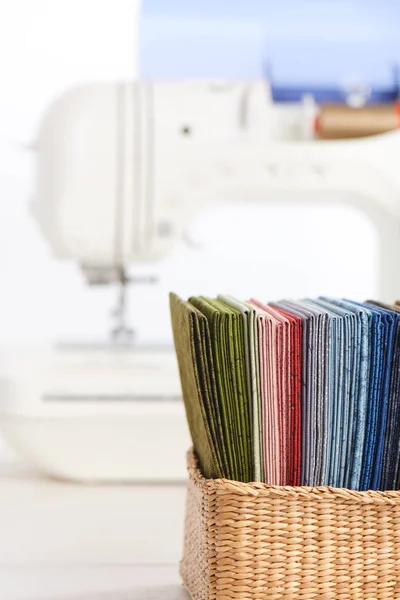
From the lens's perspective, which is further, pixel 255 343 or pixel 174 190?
pixel 174 190

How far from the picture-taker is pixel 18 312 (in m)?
2.41

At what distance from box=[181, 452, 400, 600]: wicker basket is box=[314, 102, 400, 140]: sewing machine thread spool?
85 cm

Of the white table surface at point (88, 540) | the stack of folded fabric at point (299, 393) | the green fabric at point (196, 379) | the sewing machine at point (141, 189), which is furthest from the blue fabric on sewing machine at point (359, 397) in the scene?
the sewing machine at point (141, 189)

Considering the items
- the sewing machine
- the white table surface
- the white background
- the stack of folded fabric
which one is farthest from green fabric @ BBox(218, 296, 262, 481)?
the white background

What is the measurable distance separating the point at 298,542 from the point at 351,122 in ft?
2.93

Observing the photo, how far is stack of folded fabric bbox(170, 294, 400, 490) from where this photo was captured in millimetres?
791

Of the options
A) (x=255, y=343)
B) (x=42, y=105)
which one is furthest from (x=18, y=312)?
(x=255, y=343)

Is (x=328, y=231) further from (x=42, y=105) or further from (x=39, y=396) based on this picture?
(x=39, y=396)

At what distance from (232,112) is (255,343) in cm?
81

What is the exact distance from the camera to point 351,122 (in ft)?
5.12

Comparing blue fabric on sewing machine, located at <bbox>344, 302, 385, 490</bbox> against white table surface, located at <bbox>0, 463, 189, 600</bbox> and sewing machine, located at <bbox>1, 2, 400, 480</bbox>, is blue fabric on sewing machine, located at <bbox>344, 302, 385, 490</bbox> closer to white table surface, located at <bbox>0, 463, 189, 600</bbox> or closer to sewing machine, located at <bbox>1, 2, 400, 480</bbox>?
white table surface, located at <bbox>0, 463, 189, 600</bbox>

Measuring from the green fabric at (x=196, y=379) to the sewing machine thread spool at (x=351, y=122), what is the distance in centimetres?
75

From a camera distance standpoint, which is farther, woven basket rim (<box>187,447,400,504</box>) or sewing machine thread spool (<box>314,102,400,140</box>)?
sewing machine thread spool (<box>314,102,400,140</box>)

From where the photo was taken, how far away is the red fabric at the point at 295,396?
0.80 m
